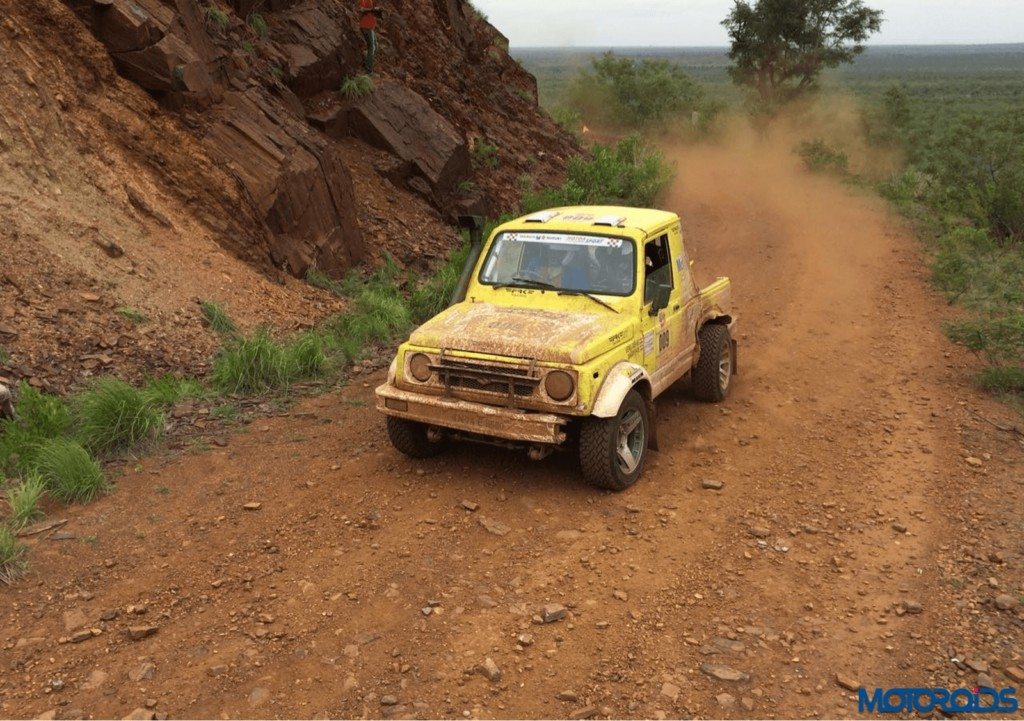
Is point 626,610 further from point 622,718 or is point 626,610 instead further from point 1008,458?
point 1008,458

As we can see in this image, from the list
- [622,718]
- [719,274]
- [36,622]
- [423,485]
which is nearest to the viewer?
[622,718]

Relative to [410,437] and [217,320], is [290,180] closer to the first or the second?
[217,320]

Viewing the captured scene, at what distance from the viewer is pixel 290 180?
10.7 metres

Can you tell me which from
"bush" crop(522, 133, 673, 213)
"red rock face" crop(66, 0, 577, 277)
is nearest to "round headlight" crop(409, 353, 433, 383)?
"red rock face" crop(66, 0, 577, 277)

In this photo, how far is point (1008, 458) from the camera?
6996mm

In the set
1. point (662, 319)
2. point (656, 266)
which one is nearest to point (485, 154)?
point (656, 266)

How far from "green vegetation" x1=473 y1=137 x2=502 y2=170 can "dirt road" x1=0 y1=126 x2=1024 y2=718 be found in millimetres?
8608

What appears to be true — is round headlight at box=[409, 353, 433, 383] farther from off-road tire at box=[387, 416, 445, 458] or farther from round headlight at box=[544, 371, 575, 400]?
round headlight at box=[544, 371, 575, 400]

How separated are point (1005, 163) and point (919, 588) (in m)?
15.3

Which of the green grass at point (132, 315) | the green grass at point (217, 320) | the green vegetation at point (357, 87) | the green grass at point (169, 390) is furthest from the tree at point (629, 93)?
the green grass at point (169, 390)

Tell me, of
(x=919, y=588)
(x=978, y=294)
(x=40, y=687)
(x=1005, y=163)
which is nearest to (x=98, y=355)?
(x=40, y=687)

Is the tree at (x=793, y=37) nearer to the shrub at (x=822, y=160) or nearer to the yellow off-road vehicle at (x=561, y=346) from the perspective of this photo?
the shrub at (x=822, y=160)

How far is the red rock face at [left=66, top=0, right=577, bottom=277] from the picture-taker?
1036cm

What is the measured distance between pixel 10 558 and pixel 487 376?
3084mm
